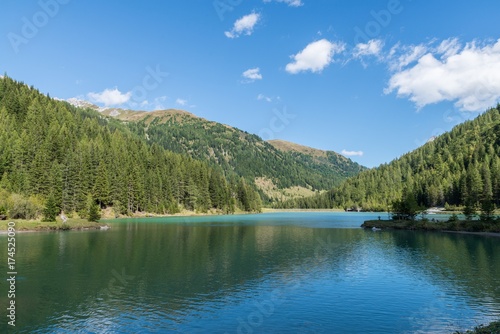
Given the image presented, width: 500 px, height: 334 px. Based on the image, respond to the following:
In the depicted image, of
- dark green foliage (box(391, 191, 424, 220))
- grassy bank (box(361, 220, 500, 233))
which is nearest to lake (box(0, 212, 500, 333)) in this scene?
grassy bank (box(361, 220, 500, 233))

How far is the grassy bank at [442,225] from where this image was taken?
9715 centimetres

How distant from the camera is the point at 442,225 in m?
110

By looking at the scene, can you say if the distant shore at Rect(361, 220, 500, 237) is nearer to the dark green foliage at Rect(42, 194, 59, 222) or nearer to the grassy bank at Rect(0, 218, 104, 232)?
the grassy bank at Rect(0, 218, 104, 232)

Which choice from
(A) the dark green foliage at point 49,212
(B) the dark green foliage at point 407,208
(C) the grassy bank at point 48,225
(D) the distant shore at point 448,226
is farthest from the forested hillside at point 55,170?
(B) the dark green foliage at point 407,208

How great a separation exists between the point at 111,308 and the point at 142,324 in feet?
19.3

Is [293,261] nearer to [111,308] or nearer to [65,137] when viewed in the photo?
[111,308]

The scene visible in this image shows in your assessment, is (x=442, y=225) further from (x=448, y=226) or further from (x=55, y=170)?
(x=55, y=170)

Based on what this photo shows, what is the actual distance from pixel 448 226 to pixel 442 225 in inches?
87.8

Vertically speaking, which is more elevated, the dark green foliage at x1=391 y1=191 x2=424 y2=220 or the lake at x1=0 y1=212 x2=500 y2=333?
the dark green foliage at x1=391 y1=191 x2=424 y2=220

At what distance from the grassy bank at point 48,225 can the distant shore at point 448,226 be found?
95759 millimetres

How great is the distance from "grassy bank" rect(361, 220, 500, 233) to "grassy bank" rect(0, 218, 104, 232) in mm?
96157

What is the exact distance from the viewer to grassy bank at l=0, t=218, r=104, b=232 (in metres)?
95.5

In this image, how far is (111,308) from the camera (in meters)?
31.5

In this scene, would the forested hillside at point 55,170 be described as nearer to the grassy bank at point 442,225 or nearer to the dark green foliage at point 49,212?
the dark green foliage at point 49,212
